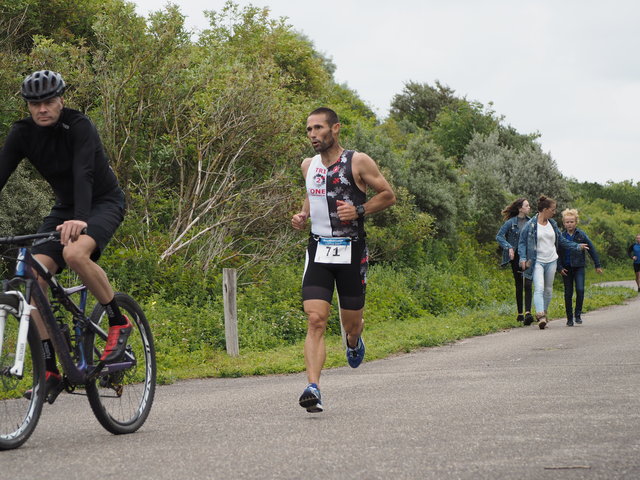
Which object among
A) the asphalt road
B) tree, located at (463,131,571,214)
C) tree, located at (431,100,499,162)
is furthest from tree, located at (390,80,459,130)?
the asphalt road

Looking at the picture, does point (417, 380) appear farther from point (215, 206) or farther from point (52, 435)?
point (215, 206)

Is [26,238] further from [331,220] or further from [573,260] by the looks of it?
[573,260]

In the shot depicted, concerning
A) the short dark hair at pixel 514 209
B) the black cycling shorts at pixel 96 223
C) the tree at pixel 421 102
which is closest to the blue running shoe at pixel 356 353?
the black cycling shorts at pixel 96 223

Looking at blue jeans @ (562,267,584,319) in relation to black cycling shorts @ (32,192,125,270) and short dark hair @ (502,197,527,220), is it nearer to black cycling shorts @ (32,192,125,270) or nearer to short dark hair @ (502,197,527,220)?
short dark hair @ (502,197,527,220)

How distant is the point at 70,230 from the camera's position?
5.33 meters

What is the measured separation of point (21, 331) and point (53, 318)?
0.90 feet

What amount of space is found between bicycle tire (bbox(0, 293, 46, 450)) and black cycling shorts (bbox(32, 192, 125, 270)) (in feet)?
1.72

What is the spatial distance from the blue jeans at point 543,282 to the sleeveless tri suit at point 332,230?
9365 millimetres

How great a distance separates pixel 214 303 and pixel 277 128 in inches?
182

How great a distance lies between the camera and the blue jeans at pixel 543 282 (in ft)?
52.8

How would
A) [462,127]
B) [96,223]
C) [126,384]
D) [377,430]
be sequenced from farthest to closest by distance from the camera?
1. [462,127]
2. [126,384]
3. [377,430]
4. [96,223]

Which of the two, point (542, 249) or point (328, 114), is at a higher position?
point (328, 114)

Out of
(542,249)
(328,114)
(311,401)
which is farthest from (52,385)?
(542,249)

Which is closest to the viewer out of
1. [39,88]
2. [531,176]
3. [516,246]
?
[39,88]
